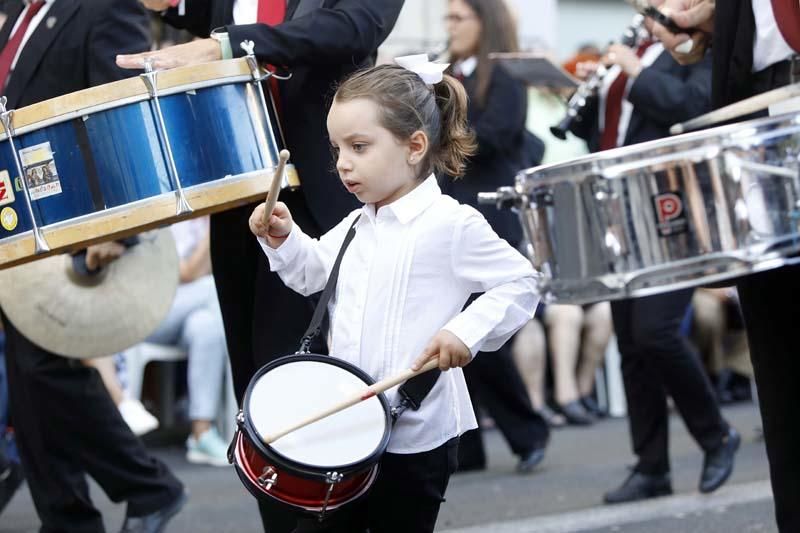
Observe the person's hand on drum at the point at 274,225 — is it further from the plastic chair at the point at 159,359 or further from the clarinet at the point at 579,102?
the plastic chair at the point at 159,359

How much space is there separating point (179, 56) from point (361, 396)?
3.44 ft

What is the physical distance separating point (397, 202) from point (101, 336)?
1.92 metres

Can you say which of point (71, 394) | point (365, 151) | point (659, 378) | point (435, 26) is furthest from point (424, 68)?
point (435, 26)

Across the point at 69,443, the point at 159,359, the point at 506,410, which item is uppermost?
the point at 69,443

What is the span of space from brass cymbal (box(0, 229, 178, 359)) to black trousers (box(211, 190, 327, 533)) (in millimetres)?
990

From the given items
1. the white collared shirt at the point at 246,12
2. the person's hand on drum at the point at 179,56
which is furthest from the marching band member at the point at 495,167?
the person's hand on drum at the point at 179,56

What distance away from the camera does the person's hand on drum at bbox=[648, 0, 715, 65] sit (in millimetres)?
3754

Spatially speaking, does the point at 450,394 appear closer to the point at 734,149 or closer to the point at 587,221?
the point at 587,221

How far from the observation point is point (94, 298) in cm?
479

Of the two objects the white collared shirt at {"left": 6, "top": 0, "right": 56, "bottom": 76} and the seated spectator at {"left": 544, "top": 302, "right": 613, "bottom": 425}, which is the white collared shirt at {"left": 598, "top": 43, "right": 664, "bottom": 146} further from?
the seated spectator at {"left": 544, "top": 302, "right": 613, "bottom": 425}

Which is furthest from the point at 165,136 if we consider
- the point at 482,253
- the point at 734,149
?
the point at 734,149

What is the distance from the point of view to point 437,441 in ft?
10.2

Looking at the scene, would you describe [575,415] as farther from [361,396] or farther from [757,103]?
[757,103]

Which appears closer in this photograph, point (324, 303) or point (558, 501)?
point (324, 303)
